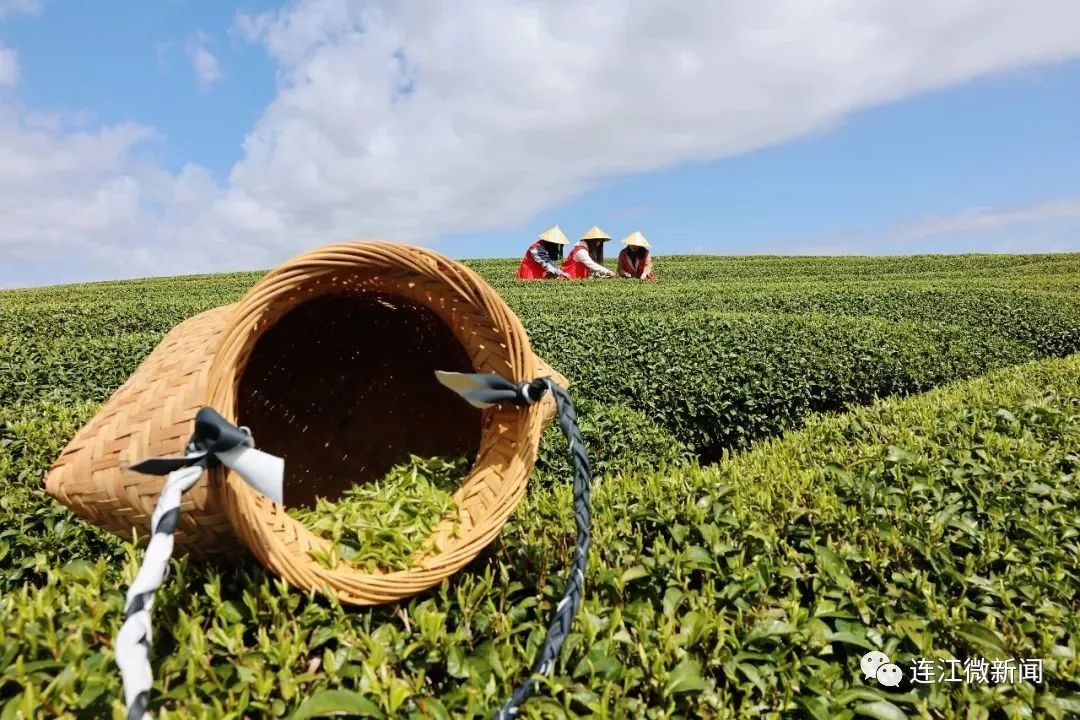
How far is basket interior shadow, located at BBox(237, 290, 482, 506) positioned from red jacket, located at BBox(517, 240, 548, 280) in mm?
13456

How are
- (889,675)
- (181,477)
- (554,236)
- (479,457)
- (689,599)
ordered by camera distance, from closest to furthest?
(181,477) < (889,675) < (689,599) < (479,457) < (554,236)

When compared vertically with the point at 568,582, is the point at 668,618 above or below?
below

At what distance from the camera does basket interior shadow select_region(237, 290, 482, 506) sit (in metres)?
2.46

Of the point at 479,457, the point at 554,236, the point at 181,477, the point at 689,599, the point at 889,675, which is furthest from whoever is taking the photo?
the point at 554,236

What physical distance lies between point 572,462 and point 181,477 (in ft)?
2.79

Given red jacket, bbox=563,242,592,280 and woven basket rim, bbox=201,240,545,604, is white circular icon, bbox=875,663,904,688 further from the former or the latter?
red jacket, bbox=563,242,592,280

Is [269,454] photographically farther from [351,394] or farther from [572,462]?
[351,394]

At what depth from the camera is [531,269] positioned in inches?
647

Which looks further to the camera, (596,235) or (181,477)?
(596,235)

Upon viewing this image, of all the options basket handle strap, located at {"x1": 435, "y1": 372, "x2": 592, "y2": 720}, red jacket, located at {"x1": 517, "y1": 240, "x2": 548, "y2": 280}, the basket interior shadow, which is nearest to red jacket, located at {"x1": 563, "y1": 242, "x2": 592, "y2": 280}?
red jacket, located at {"x1": 517, "y1": 240, "x2": 548, "y2": 280}

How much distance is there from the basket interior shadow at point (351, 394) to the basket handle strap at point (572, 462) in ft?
2.45

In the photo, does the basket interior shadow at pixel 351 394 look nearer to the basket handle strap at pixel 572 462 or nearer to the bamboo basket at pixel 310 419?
the bamboo basket at pixel 310 419

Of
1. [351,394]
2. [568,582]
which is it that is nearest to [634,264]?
[351,394]

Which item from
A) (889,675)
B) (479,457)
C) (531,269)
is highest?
(531,269)
